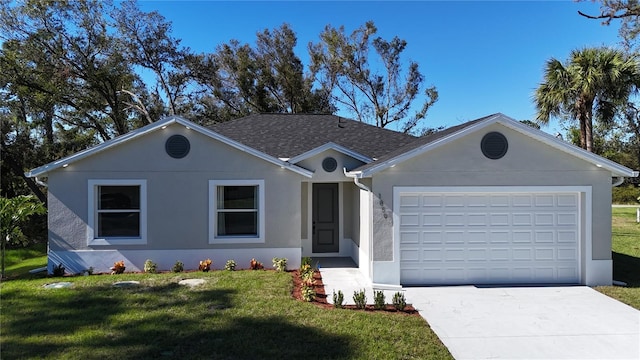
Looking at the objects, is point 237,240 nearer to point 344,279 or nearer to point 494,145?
point 344,279

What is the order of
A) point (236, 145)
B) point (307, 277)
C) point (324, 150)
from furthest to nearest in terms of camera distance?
1. point (324, 150)
2. point (236, 145)
3. point (307, 277)

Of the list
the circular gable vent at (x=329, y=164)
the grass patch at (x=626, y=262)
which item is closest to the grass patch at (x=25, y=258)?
the circular gable vent at (x=329, y=164)

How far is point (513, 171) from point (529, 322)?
386 centimetres

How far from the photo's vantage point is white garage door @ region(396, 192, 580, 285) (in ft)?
30.4

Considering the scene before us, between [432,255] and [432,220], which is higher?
[432,220]

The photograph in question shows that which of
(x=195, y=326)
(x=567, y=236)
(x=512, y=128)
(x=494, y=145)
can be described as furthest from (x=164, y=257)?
(x=567, y=236)

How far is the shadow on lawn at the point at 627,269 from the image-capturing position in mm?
9531

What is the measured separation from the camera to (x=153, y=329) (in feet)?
19.9

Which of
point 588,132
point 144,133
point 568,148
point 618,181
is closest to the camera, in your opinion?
point 568,148

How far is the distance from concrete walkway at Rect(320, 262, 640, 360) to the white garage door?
451mm

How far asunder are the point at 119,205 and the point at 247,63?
20.6m

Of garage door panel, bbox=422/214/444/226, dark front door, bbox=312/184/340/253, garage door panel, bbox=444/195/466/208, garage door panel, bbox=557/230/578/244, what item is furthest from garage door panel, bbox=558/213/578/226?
dark front door, bbox=312/184/340/253

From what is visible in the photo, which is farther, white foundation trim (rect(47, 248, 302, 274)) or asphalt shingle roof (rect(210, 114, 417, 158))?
asphalt shingle roof (rect(210, 114, 417, 158))

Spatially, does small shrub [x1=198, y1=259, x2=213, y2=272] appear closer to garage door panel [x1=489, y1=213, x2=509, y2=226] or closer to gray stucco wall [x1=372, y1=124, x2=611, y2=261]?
gray stucco wall [x1=372, y1=124, x2=611, y2=261]
